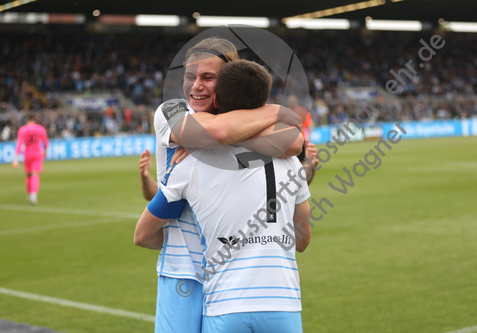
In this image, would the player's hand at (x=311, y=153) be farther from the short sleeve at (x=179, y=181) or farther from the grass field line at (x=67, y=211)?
the grass field line at (x=67, y=211)

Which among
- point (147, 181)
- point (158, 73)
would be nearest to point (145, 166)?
point (147, 181)

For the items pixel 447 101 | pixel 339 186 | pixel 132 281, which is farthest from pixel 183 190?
pixel 447 101

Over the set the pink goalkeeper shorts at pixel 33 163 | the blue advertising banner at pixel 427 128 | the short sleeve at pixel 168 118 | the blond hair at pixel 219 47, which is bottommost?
the short sleeve at pixel 168 118

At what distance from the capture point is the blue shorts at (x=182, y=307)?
Answer: 2.39 meters

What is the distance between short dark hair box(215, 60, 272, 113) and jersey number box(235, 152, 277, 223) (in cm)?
18

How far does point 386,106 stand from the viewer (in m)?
38.9

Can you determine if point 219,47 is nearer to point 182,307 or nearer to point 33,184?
point 182,307

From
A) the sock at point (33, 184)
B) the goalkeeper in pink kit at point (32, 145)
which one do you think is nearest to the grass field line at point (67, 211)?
the sock at point (33, 184)

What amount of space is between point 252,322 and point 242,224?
36 centimetres

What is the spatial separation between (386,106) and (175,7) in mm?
15800

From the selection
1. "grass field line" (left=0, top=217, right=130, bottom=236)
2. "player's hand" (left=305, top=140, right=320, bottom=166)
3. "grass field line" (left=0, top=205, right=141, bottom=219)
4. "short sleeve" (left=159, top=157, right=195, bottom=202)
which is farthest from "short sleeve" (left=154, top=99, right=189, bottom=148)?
"grass field line" (left=0, top=205, right=141, bottom=219)

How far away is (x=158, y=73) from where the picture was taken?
42.8 metres

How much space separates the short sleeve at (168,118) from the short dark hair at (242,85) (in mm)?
225

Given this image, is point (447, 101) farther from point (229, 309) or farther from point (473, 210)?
point (229, 309)
